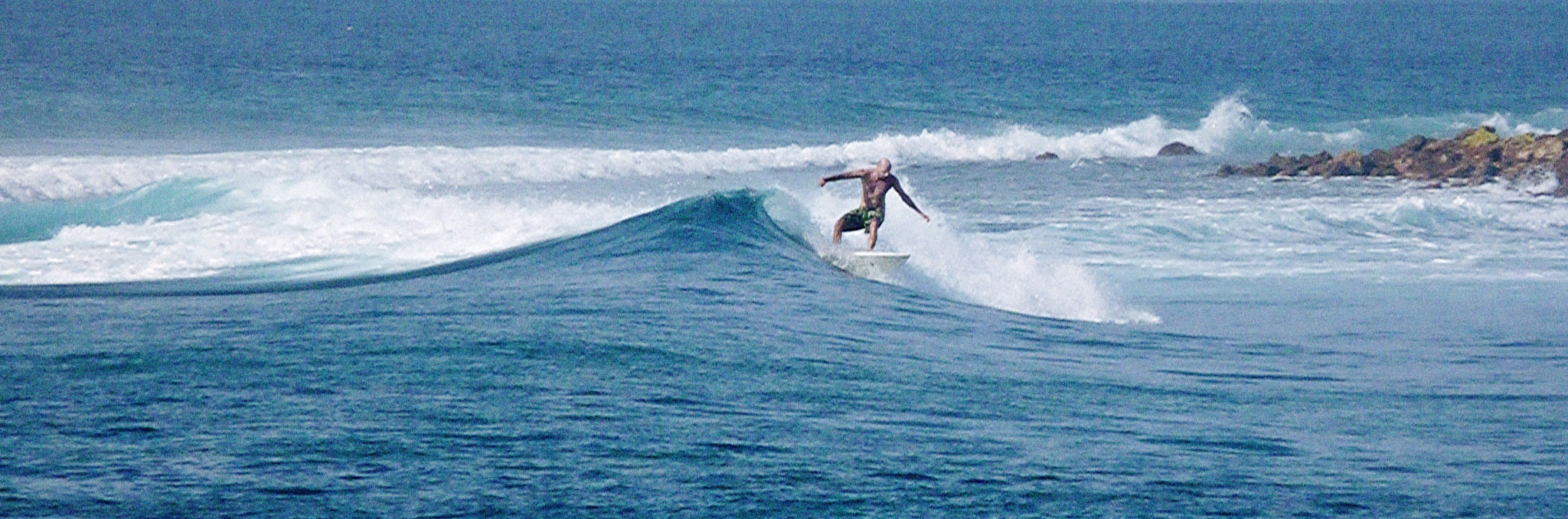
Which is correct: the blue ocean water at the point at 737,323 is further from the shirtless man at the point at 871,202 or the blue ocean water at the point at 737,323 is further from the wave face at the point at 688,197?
the shirtless man at the point at 871,202

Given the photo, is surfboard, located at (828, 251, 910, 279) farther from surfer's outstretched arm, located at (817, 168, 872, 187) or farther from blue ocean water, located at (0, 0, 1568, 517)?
surfer's outstretched arm, located at (817, 168, 872, 187)

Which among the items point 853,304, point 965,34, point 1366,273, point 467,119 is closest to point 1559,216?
point 1366,273

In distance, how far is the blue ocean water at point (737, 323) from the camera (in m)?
8.59

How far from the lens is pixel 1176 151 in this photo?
113 feet

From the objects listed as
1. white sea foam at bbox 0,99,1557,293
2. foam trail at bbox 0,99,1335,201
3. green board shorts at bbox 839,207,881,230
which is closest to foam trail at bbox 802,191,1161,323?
white sea foam at bbox 0,99,1557,293

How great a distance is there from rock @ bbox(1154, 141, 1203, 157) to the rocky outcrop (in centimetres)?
423

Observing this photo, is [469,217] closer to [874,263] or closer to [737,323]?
[874,263]

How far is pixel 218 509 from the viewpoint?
7875 millimetres

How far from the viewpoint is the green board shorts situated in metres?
17.0

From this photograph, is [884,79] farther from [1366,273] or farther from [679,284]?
[679,284]

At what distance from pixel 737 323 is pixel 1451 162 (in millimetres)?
19146

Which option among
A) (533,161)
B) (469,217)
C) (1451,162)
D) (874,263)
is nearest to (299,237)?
(469,217)

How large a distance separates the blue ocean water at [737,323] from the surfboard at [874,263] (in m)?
0.25

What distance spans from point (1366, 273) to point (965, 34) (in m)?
76.4
